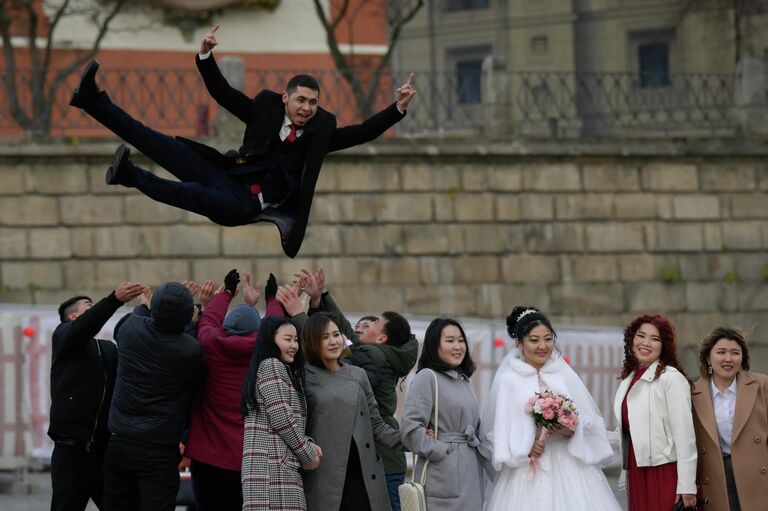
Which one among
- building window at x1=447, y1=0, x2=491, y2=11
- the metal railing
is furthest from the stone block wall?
building window at x1=447, y1=0, x2=491, y2=11

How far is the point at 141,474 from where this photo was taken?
8281 millimetres

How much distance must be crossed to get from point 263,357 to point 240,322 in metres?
0.61

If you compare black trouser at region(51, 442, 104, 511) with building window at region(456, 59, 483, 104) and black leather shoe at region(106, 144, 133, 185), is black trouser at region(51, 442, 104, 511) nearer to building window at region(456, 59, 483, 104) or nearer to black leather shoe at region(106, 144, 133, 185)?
black leather shoe at region(106, 144, 133, 185)

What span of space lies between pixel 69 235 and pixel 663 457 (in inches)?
477

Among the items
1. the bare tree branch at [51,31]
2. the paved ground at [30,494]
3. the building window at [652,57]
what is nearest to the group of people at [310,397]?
the paved ground at [30,494]

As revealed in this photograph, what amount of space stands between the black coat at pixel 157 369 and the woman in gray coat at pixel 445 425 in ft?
4.33

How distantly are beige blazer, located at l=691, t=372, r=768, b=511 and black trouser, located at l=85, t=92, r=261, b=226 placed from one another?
306 cm

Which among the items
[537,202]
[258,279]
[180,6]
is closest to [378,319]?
[258,279]

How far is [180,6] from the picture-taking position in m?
22.2

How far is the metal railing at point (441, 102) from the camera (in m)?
19.6

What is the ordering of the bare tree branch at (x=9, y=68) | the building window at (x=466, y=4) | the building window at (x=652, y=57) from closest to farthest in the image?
the bare tree branch at (x=9, y=68)
the building window at (x=652, y=57)
the building window at (x=466, y=4)

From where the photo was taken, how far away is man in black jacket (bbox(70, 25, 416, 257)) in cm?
779

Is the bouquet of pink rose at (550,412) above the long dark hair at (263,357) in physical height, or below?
below

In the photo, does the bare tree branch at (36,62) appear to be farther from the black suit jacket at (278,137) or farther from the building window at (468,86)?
the black suit jacket at (278,137)
